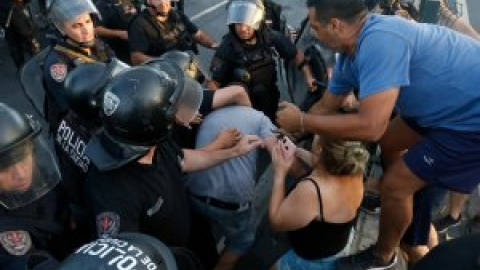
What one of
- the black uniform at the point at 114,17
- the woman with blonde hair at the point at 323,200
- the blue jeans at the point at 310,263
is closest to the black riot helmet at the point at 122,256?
the woman with blonde hair at the point at 323,200

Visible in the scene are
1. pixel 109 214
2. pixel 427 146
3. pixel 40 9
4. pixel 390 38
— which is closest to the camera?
pixel 109 214

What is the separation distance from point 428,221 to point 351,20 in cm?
141

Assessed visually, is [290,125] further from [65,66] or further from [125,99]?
[65,66]

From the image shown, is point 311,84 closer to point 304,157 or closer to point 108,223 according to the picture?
point 304,157

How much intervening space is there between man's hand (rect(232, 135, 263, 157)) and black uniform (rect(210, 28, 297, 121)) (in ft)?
5.66

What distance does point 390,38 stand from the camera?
2.62 m

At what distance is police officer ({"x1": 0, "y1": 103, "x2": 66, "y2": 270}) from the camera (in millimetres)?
2146

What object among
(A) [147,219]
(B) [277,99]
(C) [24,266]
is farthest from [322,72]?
(C) [24,266]

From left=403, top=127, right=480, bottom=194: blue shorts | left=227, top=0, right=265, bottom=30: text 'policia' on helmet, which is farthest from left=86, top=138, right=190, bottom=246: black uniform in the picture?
left=227, top=0, right=265, bottom=30: text 'policia' on helmet

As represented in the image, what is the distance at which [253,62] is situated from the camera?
462cm

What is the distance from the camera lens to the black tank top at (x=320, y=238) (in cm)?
271

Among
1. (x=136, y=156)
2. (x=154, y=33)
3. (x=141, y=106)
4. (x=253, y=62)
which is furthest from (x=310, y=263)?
(x=154, y=33)

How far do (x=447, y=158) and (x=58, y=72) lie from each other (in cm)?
263

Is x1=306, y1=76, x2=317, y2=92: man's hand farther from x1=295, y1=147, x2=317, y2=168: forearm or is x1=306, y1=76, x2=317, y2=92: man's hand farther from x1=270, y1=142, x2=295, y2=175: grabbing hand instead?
x1=270, y1=142, x2=295, y2=175: grabbing hand
